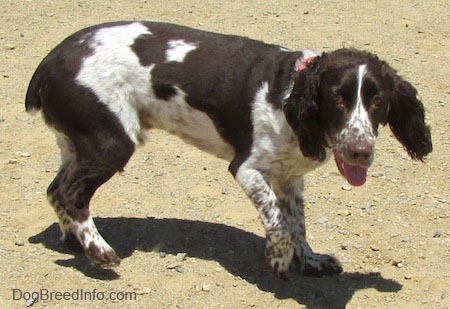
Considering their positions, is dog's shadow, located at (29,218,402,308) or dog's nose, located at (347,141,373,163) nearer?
dog's nose, located at (347,141,373,163)

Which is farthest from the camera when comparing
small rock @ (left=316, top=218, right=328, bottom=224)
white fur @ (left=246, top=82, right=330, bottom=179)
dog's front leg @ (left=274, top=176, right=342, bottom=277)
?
small rock @ (left=316, top=218, right=328, bottom=224)

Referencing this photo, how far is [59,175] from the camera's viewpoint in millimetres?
5246

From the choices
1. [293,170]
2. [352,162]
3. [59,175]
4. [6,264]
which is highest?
[352,162]

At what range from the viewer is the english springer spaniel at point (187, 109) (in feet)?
15.8

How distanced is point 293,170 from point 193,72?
2.69 ft

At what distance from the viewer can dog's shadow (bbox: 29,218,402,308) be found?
4.92m

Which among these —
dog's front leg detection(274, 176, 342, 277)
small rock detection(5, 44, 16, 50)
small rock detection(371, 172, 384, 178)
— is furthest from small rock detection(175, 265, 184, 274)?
small rock detection(5, 44, 16, 50)

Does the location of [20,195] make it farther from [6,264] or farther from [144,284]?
[144,284]

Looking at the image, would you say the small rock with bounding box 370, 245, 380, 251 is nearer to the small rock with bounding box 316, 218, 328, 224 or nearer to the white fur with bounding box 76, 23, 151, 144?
the small rock with bounding box 316, 218, 328, 224

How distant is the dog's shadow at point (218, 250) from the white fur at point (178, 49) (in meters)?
1.20

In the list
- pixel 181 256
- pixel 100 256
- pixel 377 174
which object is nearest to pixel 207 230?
pixel 181 256

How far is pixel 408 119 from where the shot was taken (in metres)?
4.80

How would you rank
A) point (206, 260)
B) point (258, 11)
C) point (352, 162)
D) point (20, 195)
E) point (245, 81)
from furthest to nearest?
point (258, 11), point (20, 195), point (206, 260), point (245, 81), point (352, 162)

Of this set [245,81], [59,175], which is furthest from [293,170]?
[59,175]
